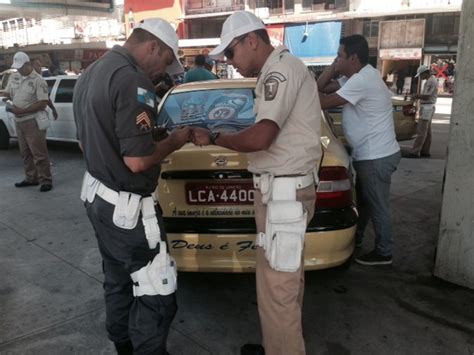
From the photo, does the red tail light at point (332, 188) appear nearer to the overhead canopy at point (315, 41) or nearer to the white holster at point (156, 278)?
the white holster at point (156, 278)

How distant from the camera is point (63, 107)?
9188mm

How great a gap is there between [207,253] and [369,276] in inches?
57.9

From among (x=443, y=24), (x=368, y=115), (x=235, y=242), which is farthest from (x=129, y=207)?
(x=443, y=24)

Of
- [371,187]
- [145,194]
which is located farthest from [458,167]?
[145,194]

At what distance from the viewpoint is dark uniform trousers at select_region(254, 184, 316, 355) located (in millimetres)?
2203

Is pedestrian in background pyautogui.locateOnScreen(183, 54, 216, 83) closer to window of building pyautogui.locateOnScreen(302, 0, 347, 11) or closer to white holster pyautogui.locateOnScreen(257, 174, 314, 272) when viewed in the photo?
white holster pyautogui.locateOnScreen(257, 174, 314, 272)

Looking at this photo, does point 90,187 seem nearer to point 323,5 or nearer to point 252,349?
point 252,349

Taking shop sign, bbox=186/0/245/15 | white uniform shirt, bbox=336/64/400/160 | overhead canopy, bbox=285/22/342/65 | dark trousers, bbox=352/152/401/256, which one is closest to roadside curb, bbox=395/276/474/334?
dark trousers, bbox=352/152/401/256

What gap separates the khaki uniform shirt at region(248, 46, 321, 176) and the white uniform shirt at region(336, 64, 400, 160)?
1.29m

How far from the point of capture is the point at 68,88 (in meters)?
9.27

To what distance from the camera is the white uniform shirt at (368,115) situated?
335 cm

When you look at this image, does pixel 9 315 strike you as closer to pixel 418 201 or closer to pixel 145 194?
pixel 145 194

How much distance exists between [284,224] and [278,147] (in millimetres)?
361

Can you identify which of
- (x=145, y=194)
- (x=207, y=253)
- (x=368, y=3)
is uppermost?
(x=368, y=3)
